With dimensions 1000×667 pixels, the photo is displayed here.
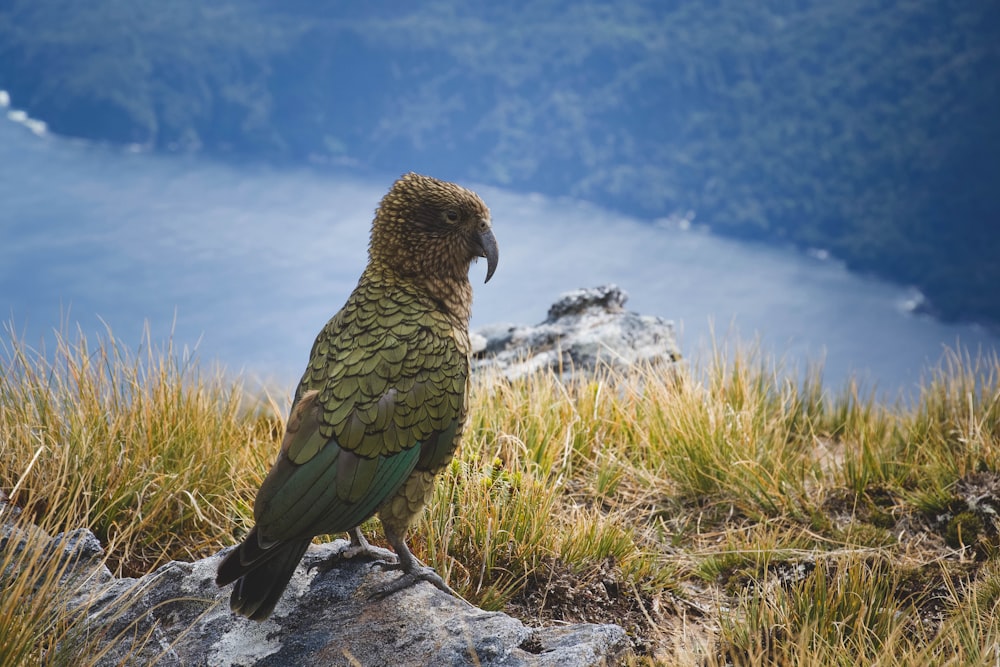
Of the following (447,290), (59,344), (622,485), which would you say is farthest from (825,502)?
(59,344)

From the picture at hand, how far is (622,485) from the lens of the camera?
14.5ft

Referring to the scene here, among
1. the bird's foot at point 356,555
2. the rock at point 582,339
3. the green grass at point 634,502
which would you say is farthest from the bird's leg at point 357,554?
the rock at point 582,339

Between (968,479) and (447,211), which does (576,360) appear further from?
(447,211)

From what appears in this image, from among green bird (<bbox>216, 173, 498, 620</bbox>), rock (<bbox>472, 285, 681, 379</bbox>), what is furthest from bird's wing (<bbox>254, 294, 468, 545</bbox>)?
rock (<bbox>472, 285, 681, 379</bbox>)

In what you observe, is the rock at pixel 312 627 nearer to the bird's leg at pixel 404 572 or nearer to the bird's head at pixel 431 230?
the bird's leg at pixel 404 572

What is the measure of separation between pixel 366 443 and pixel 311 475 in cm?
18

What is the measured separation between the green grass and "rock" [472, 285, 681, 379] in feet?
1.78

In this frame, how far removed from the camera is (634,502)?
4.21m

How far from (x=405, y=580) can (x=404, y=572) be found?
0.06 meters

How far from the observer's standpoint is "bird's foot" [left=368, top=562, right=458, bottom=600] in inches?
112

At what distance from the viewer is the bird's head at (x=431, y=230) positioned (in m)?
2.88

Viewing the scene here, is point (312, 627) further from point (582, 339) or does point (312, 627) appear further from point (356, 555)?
point (582, 339)

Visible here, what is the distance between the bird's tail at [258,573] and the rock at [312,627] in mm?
245

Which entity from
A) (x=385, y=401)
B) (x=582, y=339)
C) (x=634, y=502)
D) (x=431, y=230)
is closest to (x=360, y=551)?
(x=385, y=401)
